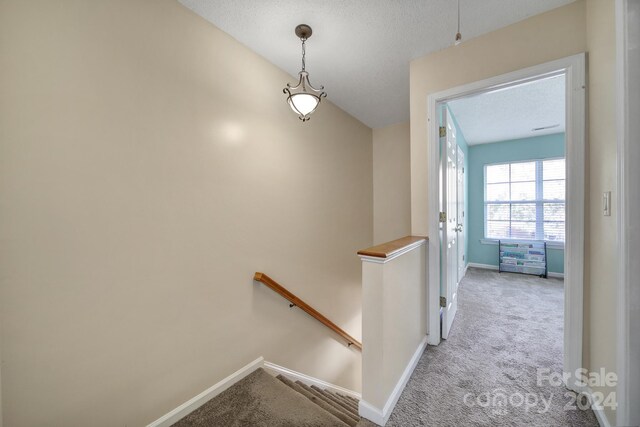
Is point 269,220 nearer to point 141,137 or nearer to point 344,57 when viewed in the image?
point 141,137

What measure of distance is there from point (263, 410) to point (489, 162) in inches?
218

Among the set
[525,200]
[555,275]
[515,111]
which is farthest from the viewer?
[525,200]

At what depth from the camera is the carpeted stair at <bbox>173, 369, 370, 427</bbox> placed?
1498 millimetres

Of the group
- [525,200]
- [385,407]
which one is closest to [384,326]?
[385,407]

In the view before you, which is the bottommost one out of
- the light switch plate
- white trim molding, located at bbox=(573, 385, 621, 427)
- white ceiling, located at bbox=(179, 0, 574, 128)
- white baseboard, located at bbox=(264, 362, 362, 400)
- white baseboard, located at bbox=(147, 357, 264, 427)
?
white baseboard, located at bbox=(264, 362, 362, 400)

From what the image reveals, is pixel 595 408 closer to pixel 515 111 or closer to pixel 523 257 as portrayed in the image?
pixel 515 111

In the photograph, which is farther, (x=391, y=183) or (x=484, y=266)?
(x=484, y=266)

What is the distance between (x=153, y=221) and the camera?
1.46 metres

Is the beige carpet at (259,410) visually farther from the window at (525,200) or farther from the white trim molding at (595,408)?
the window at (525,200)

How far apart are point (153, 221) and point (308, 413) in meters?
1.55

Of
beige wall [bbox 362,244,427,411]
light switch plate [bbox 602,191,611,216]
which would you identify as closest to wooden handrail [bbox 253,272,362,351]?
beige wall [bbox 362,244,427,411]

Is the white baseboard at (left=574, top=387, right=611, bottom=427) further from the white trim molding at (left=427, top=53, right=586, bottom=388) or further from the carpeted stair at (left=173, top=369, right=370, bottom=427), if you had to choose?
the carpeted stair at (left=173, top=369, right=370, bottom=427)

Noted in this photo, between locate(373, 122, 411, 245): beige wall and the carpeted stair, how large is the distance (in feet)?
8.26

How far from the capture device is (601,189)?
50.9 inches
